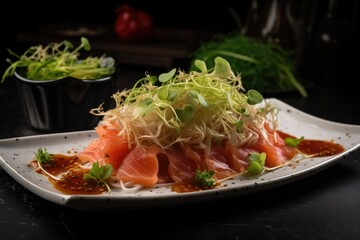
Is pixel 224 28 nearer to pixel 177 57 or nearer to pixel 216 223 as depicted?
pixel 177 57

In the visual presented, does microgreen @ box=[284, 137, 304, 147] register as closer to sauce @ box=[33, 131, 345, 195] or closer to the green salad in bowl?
sauce @ box=[33, 131, 345, 195]

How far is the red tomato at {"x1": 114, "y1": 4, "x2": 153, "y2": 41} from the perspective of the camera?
4.46m

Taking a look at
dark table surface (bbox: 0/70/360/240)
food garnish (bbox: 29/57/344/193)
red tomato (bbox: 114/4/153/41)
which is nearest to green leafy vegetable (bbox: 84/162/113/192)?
food garnish (bbox: 29/57/344/193)

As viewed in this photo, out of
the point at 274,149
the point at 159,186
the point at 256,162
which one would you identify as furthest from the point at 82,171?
the point at 274,149

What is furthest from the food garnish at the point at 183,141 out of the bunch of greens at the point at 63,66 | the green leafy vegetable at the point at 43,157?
the bunch of greens at the point at 63,66

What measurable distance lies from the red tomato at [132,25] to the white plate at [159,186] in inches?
67.4

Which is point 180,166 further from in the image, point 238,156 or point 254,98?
point 254,98

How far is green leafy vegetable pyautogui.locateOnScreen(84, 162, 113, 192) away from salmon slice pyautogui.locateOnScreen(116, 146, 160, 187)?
0.04 meters

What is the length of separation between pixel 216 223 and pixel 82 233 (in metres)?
0.44

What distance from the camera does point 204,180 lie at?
7.02ft

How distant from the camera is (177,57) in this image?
4.25 m

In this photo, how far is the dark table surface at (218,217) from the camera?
6.57 feet

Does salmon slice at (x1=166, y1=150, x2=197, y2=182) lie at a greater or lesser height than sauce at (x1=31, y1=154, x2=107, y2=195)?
greater

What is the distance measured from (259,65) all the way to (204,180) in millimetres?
1802
